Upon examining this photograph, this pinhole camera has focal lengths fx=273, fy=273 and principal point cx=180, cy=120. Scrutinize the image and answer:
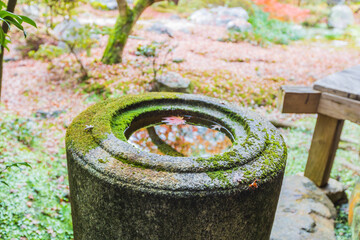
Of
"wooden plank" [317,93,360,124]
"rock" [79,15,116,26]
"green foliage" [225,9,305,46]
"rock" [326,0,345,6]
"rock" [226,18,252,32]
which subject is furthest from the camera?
"rock" [326,0,345,6]

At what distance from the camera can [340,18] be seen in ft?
51.7

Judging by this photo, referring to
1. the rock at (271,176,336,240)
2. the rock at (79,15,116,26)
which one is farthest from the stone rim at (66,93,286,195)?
the rock at (79,15,116,26)

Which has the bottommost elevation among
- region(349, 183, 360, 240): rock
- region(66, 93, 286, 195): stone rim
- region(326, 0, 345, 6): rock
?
region(349, 183, 360, 240): rock

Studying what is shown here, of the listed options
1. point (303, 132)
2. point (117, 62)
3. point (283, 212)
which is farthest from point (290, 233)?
point (117, 62)

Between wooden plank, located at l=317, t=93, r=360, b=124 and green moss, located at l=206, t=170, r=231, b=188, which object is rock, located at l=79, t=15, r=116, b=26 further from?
green moss, located at l=206, t=170, r=231, b=188

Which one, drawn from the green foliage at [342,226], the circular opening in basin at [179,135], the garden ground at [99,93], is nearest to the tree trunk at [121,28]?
the garden ground at [99,93]

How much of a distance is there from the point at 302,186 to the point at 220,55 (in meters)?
7.02

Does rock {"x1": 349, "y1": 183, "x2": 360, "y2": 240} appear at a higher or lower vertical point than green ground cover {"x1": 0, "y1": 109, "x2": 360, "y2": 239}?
higher

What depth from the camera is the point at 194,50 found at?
9914 mm

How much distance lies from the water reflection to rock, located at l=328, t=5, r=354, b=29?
54.5 feet

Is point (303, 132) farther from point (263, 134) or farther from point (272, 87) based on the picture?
point (263, 134)

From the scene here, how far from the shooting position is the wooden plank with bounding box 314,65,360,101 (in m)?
2.88

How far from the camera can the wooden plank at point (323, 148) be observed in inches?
128

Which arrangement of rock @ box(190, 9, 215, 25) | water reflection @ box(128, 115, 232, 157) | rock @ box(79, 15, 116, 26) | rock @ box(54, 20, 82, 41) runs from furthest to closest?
rock @ box(190, 9, 215, 25) < rock @ box(79, 15, 116, 26) < rock @ box(54, 20, 82, 41) < water reflection @ box(128, 115, 232, 157)
